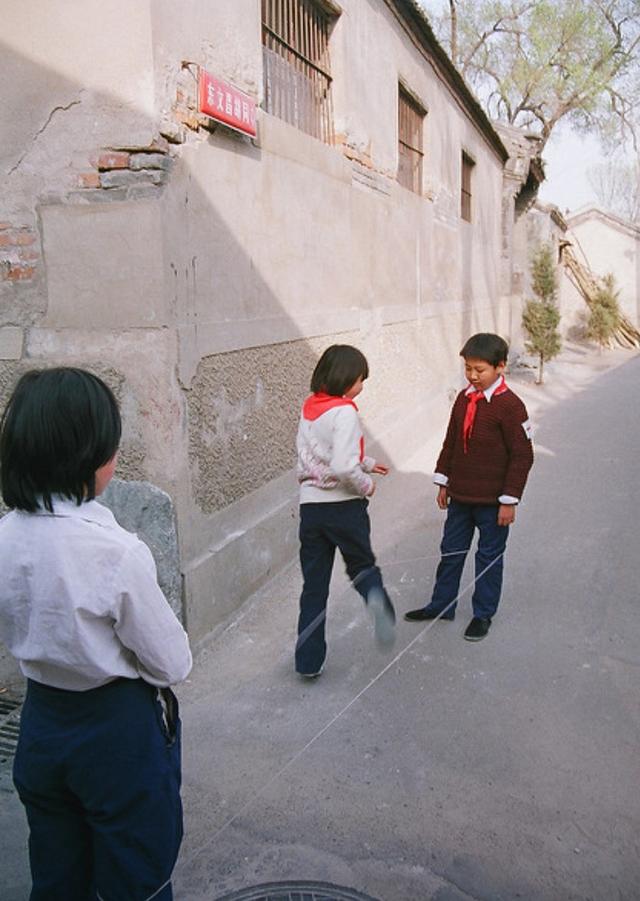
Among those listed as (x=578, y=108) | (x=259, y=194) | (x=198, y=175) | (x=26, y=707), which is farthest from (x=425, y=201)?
(x=578, y=108)

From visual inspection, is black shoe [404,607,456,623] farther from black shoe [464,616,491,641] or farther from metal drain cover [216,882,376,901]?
metal drain cover [216,882,376,901]

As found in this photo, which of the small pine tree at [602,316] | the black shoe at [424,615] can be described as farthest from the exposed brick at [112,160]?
the small pine tree at [602,316]

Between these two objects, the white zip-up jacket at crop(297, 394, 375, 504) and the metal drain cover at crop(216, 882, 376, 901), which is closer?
the metal drain cover at crop(216, 882, 376, 901)

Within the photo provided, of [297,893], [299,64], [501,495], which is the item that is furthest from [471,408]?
[299,64]

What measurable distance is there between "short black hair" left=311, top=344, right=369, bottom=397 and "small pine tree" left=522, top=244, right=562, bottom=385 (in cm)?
1194

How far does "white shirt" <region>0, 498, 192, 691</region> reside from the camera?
164 cm

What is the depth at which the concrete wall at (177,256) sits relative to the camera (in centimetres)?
359

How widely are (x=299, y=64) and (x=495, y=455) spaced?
3.37 metres

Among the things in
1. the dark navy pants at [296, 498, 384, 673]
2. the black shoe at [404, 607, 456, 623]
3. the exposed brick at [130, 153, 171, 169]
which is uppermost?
the exposed brick at [130, 153, 171, 169]

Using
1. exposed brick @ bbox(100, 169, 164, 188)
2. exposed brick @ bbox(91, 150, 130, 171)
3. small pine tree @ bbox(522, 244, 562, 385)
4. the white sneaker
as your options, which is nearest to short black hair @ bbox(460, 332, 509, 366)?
the white sneaker

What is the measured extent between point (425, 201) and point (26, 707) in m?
8.39

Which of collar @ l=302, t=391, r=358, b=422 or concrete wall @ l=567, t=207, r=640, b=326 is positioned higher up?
concrete wall @ l=567, t=207, r=640, b=326

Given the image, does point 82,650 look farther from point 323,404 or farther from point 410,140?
point 410,140

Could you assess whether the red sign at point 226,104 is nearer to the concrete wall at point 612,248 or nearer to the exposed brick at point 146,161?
the exposed brick at point 146,161
